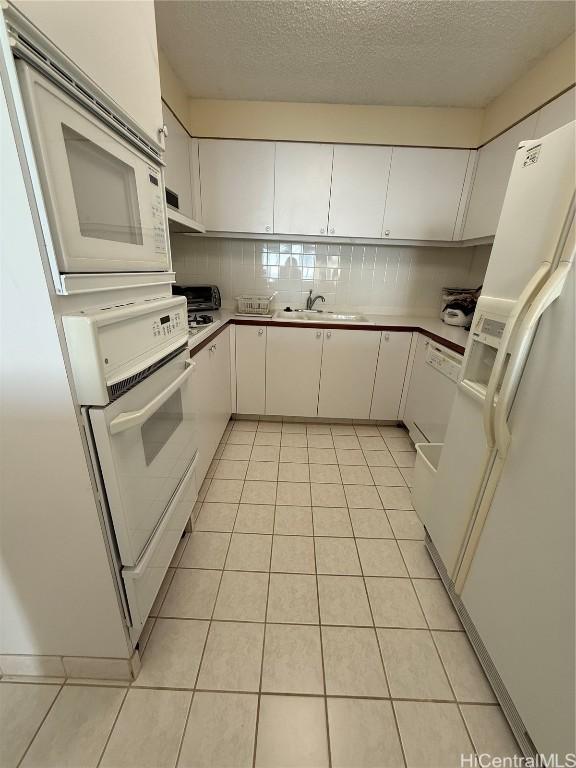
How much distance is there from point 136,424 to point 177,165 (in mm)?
2006

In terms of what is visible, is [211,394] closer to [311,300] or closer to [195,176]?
[311,300]

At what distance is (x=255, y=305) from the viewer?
243cm

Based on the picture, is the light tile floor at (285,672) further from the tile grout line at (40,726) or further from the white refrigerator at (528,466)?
the white refrigerator at (528,466)

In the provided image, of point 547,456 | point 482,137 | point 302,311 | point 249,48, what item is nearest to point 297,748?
point 547,456

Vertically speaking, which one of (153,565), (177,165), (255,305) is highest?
(177,165)

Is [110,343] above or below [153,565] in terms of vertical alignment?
above

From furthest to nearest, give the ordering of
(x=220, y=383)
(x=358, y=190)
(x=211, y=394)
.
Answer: (x=358, y=190)
(x=220, y=383)
(x=211, y=394)

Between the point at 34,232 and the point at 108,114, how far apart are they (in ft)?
1.37

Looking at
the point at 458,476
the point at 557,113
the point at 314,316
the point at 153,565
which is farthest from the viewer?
the point at 314,316

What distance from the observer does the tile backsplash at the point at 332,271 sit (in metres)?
2.70

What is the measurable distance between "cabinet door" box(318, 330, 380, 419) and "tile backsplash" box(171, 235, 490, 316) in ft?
1.93

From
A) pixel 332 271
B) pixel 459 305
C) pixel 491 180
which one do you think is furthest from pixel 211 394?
pixel 491 180

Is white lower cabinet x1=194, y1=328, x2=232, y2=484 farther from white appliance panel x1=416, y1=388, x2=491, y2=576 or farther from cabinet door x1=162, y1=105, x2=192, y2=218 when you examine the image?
white appliance panel x1=416, y1=388, x2=491, y2=576

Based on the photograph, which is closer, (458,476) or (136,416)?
(136,416)
